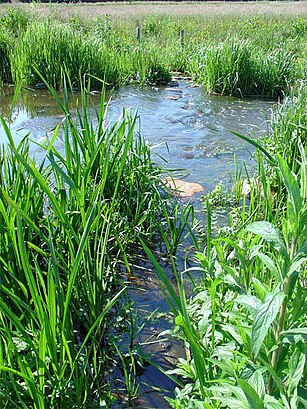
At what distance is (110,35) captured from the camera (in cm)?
1064

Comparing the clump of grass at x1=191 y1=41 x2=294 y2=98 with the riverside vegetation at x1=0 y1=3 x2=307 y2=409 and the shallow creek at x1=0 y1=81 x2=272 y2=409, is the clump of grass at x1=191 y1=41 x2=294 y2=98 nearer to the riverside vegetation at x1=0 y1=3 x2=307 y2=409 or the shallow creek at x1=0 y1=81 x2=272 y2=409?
the shallow creek at x1=0 y1=81 x2=272 y2=409

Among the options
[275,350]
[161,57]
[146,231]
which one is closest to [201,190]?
[146,231]

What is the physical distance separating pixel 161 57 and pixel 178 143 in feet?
14.3

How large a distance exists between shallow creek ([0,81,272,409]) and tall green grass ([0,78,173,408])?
0.53 ft

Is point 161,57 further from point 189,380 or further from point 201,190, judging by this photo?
point 189,380

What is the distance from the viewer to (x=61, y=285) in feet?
5.73

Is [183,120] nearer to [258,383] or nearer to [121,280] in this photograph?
[121,280]

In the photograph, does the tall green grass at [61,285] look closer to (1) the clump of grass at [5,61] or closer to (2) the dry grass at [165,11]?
(1) the clump of grass at [5,61]

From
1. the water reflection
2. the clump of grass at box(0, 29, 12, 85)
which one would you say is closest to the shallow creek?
the water reflection

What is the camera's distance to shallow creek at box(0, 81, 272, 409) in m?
2.29

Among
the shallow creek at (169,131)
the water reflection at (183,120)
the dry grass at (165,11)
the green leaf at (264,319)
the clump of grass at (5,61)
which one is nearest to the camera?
the green leaf at (264,319)

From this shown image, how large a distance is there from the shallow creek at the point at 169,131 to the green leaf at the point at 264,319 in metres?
1.06

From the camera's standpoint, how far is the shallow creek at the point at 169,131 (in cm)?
229

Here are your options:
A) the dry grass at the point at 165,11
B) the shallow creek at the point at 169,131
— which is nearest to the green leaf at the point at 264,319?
Result: the shallow creek at the point at 169,131
